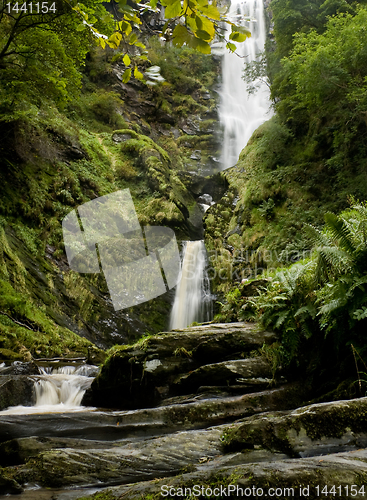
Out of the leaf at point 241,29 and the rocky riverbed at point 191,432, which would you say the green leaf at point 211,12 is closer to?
the leaf at point 241,29

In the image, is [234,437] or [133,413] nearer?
[234,437]

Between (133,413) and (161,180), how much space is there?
1602 cm

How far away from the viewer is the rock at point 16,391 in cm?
446

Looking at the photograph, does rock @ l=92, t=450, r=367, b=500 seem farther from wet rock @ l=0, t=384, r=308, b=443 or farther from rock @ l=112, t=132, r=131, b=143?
Result: rock @ l=112, t=132, r=131, b=143

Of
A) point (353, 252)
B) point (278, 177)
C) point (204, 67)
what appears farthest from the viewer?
point (204, 67)

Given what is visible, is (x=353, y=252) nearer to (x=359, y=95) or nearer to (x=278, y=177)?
(x=359, y=95)

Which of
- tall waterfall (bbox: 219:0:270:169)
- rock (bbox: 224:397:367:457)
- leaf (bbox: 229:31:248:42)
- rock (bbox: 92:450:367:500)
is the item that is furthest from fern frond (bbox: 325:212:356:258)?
tall waterfall (bbox: 219:0:270:169)

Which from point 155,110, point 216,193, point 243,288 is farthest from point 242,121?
point 243,288

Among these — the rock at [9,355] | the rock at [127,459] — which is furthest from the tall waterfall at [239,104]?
the rock at [127,459]

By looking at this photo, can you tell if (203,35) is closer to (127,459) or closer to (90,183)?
(127,459)

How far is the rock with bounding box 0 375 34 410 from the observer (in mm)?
4465

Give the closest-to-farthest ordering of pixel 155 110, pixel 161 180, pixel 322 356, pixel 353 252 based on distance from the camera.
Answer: pixel 353 252 → pixel 322 356 → pixel 161 180 → pixel 155 110

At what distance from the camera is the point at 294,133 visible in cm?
1342

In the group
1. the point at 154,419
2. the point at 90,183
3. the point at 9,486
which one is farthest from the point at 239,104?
the point at 9,486
